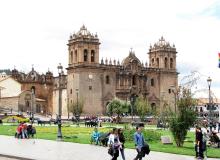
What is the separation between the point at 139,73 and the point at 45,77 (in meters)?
21.9

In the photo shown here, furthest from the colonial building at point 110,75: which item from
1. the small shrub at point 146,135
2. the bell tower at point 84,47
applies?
the small shrub at point 146,135

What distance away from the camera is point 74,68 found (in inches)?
3565

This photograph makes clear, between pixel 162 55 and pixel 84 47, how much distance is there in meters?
18.9

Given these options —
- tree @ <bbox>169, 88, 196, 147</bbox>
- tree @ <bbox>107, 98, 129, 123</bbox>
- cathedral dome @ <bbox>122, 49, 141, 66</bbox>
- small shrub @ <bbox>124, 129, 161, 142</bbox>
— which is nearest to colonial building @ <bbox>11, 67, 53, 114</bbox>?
cathedral dome @ <bbox>122, 49, 141, 66</bbox>

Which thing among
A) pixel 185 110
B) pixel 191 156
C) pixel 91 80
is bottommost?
pixel 191 156

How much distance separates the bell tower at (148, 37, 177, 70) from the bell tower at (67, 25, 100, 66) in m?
16.2

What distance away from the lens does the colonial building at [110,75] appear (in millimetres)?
89250

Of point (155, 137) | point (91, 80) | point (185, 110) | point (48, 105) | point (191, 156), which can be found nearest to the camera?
point (191, 156)

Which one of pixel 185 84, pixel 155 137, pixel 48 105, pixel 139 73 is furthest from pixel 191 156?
pixel 48 105

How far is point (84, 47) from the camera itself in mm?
90188

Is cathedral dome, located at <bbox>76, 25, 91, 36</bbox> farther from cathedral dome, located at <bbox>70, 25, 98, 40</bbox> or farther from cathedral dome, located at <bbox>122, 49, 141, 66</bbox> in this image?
cathedral dome, located at <bbox>122, 49, 141, 66</bbox>

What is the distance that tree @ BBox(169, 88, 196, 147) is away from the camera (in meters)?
27.6

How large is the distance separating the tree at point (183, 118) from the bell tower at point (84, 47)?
Answer: 62511 millimetres

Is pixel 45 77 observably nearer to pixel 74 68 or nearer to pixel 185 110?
pixel 74 68
